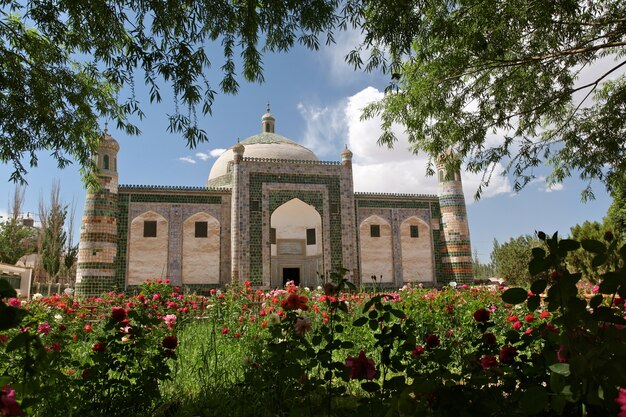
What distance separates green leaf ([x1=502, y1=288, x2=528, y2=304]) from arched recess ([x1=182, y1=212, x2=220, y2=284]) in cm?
1594

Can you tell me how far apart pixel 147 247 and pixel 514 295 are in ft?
53.4

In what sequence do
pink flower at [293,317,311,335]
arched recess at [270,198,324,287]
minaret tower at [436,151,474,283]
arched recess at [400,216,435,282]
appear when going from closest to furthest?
1. pink flower at [293,317,311,335]
2. minaret tower at [436,151,474,283]
3. arched recess at [400,216,435,282]
4. arched recess at [270,198,324,287]

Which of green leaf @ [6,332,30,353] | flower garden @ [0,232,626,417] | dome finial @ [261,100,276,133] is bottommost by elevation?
flower garden @ [0,232,626,417]

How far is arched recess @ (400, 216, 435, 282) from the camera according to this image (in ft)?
60.4

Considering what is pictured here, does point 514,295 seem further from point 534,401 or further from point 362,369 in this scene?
point 362,369

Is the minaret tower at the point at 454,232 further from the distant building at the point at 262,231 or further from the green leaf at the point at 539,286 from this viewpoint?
the green leaf at the point at 539,286

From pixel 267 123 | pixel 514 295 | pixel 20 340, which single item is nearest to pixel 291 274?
pixel 267 123

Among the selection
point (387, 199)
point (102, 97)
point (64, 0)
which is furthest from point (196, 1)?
point (387, 199)

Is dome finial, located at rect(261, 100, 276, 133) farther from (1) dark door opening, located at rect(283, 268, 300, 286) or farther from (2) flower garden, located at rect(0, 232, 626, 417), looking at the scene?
(2) flower garden, located at rect(0, 232, 626, 417)

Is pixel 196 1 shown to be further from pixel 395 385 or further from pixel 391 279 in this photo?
pixel 391 279

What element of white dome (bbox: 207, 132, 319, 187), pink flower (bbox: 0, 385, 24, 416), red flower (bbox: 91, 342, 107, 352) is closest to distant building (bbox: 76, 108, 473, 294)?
white dome (bbox: 207, 132, 319, 187)

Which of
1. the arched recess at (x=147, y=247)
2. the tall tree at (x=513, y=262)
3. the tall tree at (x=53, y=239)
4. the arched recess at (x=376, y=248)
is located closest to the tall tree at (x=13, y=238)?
the tall tree at (x=53, y=239)

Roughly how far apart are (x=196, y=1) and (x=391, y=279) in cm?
1610

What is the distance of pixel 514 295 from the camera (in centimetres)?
130
